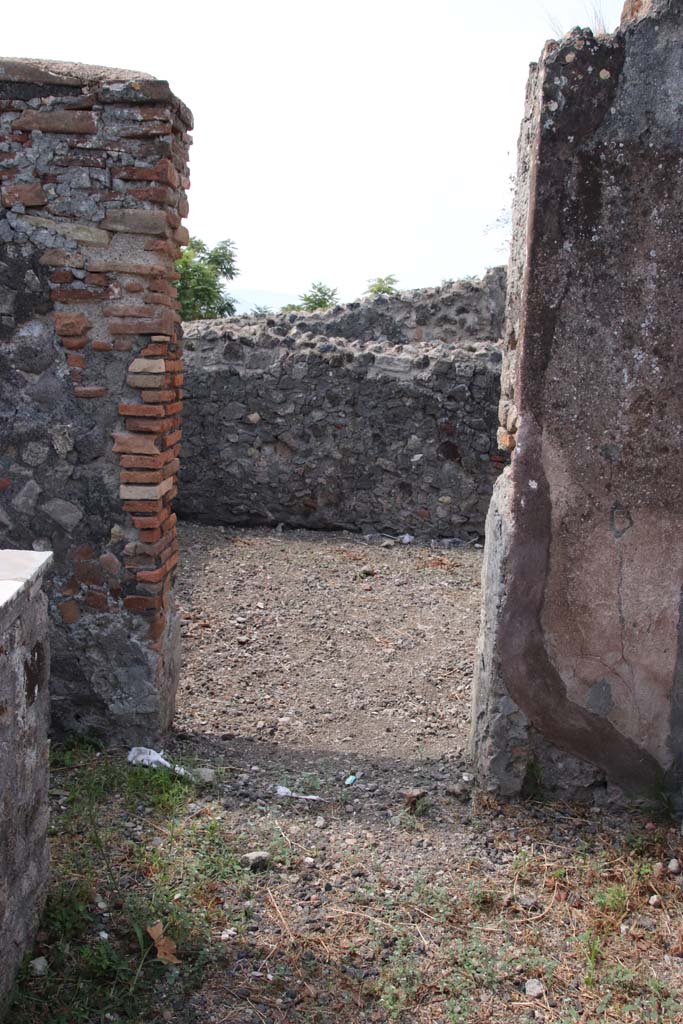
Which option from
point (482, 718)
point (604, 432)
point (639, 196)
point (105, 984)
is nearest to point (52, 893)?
point (105, 984)

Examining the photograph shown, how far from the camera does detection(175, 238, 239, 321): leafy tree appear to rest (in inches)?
647

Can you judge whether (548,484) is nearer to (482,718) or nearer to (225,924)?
(482,718)

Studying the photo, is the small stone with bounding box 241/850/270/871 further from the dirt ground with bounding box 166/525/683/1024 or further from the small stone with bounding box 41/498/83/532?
the small stone with bounding box 41/498/83/532

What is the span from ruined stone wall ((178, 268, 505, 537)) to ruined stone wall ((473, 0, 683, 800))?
13.7 ft

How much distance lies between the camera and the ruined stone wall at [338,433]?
7.49 meters

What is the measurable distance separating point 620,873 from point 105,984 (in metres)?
1.73

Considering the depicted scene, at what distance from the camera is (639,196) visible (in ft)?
9.67

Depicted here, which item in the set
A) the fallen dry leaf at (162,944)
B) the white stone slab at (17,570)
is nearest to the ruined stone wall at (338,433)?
the white stone slab at (17,570)

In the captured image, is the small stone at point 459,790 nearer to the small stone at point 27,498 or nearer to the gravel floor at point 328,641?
the gravel floor at point 328,641

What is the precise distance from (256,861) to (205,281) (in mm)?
14941

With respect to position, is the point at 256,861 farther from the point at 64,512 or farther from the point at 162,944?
the point at 64,512

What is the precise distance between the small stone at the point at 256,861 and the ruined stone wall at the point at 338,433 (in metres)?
4.82

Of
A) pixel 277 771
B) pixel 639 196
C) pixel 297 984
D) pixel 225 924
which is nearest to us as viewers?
pixel 297 984

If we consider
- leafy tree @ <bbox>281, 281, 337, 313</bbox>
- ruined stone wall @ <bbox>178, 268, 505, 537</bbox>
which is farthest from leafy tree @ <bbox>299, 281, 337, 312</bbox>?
ruined stone wall @ <bbox>178, 268, 505, 537</bbox>
